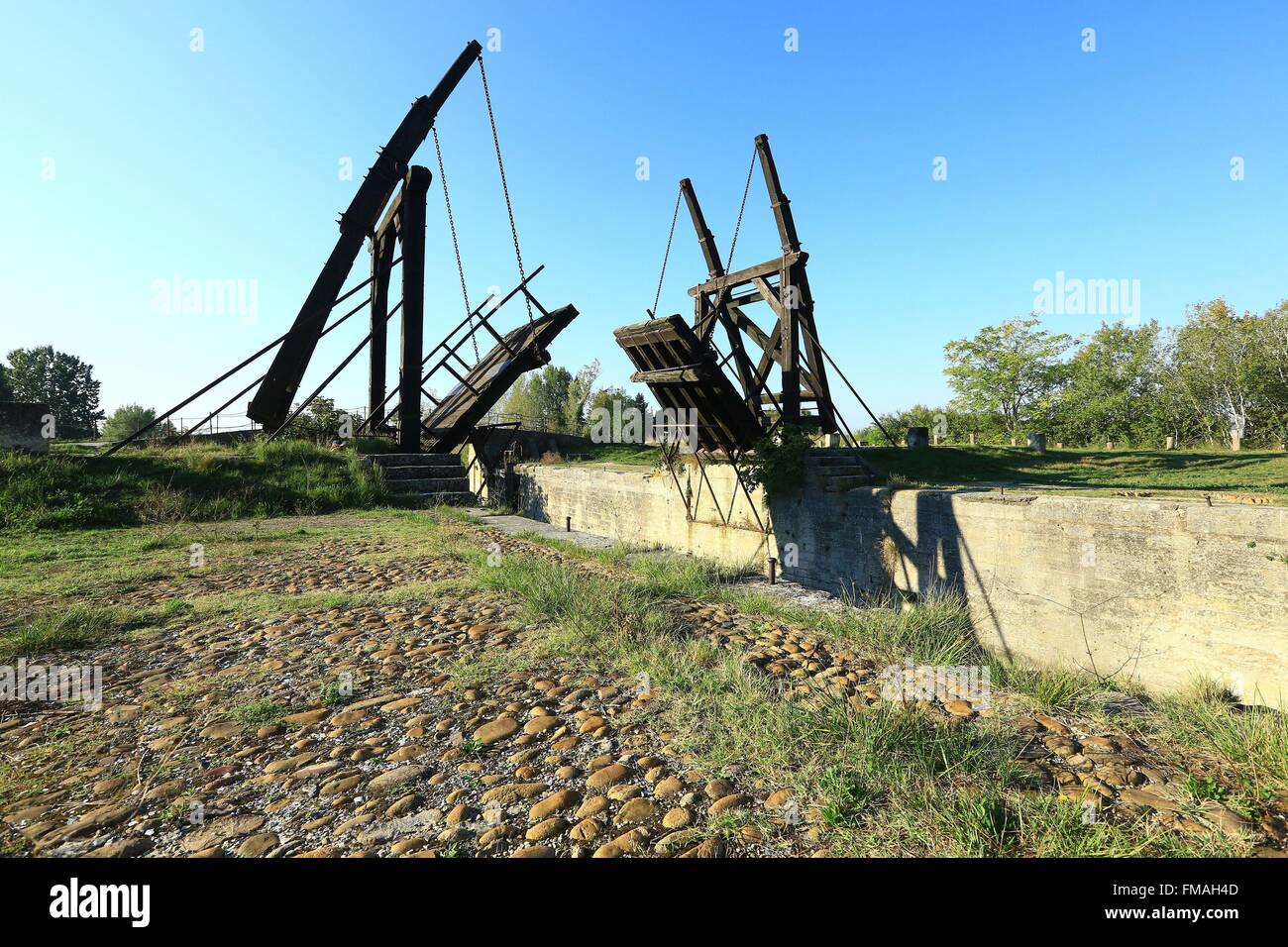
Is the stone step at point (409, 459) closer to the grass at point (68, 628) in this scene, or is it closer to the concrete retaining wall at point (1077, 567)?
the concrete retaining wall at point (1077, 567)

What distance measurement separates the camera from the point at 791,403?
1231 centimetres

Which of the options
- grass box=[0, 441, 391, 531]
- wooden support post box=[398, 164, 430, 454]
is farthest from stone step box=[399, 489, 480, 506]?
wooden support post box=[398, 164, 430, 454]

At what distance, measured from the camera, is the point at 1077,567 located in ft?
25.9

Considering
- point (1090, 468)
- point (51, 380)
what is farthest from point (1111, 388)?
point (51, 380)

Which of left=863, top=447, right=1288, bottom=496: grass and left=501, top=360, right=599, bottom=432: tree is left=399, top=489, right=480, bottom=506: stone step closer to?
left=863, top=447, right=1288, bottom=496: grass

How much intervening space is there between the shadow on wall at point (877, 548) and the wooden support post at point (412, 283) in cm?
1037

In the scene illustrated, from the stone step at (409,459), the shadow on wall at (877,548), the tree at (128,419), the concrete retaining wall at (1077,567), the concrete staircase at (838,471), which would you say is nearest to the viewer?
the concrete retaining wall at (1077,567)

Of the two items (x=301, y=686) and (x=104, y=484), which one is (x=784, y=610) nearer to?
(x=301, y=686)

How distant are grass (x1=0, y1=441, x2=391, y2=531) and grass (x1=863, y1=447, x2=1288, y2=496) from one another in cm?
1299

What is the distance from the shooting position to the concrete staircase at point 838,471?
1092cm

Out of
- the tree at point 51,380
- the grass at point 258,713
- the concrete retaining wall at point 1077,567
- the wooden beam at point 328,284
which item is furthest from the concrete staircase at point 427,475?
the tree at point 51,380

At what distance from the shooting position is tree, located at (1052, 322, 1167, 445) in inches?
1500

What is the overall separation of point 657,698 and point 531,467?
1590cm

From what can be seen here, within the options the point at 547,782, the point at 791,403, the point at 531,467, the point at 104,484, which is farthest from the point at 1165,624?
the point at 104,484
